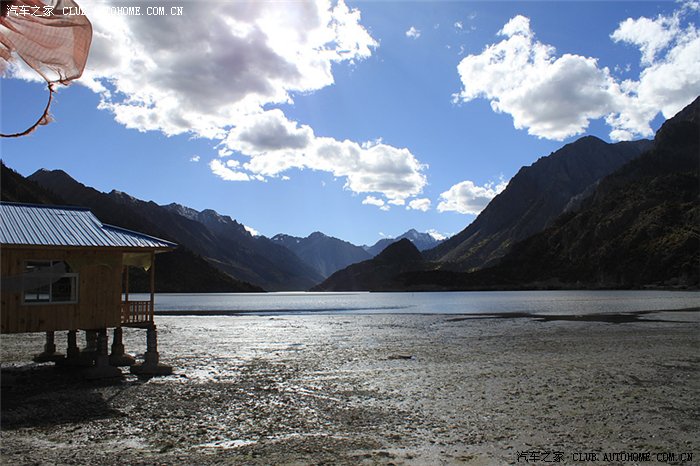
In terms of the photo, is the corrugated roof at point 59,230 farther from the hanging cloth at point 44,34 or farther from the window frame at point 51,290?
the hanging cloth at point 44,34

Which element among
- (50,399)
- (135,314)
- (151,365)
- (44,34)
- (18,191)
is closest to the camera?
(44,34)

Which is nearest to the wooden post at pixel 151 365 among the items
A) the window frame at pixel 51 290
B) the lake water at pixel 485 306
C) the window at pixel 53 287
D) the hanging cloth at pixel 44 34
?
the window frame at pixel 51 290

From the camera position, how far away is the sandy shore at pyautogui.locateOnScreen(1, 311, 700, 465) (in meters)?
12.1

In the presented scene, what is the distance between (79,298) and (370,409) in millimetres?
12998

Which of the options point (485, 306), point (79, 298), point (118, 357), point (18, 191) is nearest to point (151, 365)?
point (118, 357)

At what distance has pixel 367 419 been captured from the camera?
15.4 m

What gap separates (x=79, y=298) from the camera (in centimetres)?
2175

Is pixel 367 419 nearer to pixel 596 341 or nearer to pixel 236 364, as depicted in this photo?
pixel 236 364

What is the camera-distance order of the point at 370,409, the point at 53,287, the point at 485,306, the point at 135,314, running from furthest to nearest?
the point at 485,306
the point at 135,314
the point at 53,287
the point at 370,409

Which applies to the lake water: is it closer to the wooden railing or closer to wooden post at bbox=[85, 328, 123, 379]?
the wooden railing

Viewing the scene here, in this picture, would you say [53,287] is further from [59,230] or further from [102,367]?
[102,367]

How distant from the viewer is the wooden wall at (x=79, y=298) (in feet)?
66.1

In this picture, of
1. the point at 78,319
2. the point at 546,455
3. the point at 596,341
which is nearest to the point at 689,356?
the point at 596,341

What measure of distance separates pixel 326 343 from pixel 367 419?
22.8m
